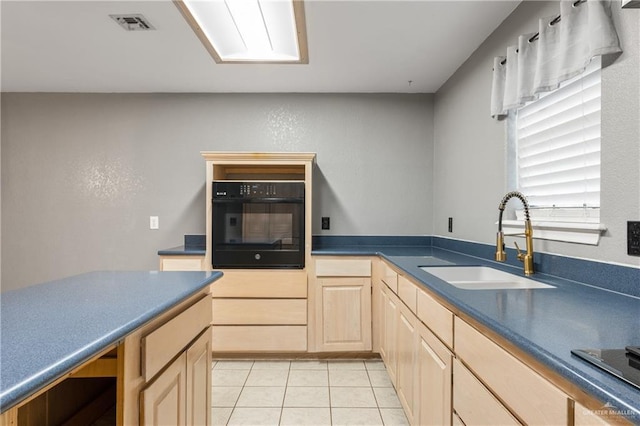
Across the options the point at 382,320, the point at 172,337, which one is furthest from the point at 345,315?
the point at 172,337

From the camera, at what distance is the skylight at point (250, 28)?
1.92 metres

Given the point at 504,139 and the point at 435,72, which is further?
the point at 435,72

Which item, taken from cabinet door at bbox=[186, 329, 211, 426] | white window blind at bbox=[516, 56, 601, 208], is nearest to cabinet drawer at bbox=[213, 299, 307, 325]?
cabinet door at bbox=[186, 329, 211, 426]

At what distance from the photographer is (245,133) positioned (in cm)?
326

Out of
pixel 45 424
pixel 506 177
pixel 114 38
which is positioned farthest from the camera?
pixel 114 38

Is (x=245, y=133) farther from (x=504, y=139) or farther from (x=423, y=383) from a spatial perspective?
Result: (x=423, y=383)

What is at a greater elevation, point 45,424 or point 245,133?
point 245,133

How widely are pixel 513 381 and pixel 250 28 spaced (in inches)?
89.7

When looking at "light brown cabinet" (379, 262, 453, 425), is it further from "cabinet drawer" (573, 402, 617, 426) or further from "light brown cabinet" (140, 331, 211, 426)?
"light brown cabinet" (140, 331, 211, 426)

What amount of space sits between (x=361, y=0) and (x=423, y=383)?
1.96m

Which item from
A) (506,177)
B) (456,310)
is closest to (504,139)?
(506,177)

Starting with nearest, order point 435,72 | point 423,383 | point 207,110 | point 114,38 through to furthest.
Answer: point 423,383
point 114,38
point 435,72
point 207,110

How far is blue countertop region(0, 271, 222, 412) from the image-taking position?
65 centimetres

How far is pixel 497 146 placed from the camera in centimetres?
209
